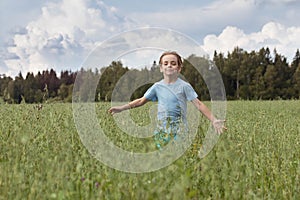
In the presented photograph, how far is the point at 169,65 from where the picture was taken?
4.79 m

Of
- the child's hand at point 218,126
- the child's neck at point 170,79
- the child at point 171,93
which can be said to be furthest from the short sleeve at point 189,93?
the child's hand at point 218,126

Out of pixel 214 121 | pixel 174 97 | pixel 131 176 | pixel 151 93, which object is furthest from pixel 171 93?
pixel 131 176

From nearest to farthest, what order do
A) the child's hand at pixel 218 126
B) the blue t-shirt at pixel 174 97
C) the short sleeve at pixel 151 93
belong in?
1. the child's hand at pixel 218 126
2. the blue t-shirt at pixel 174 97
3. the short sleeve at pixel 151 93

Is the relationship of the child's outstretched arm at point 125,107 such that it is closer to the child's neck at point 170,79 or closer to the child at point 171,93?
the child at point 171,93

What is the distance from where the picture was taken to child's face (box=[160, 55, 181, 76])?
478 centimetres

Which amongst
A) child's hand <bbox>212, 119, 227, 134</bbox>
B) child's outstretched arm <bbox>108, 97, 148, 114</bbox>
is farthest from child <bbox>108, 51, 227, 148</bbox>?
child's hand <bbox>212, 119, 227, 134</bbox>

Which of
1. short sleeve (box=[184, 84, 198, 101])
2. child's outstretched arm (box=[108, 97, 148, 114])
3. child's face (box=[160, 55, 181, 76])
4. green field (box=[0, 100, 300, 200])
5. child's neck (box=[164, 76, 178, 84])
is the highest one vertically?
child's face (box=[160, 55, 181, 76])

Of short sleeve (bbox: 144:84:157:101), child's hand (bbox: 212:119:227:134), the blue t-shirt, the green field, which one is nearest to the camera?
the green field

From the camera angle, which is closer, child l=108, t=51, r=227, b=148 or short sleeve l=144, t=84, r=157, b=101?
child l=108, t=51, r=227, b=148

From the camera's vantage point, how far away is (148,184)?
8.56 feet

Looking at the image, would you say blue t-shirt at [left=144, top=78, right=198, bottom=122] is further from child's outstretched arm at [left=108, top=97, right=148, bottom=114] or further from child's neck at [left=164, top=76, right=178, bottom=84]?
child's outstretched arm at [left=108, top=97, right=148, bottom=114]

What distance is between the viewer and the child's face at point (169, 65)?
4.78 meters

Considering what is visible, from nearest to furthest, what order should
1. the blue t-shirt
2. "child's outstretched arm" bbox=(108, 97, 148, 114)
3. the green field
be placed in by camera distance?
the green field < "child's outstretched arm" bbox=(108, 97, 148, 114) < the blue t-shirt

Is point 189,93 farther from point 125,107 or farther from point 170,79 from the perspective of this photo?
point 125,107
